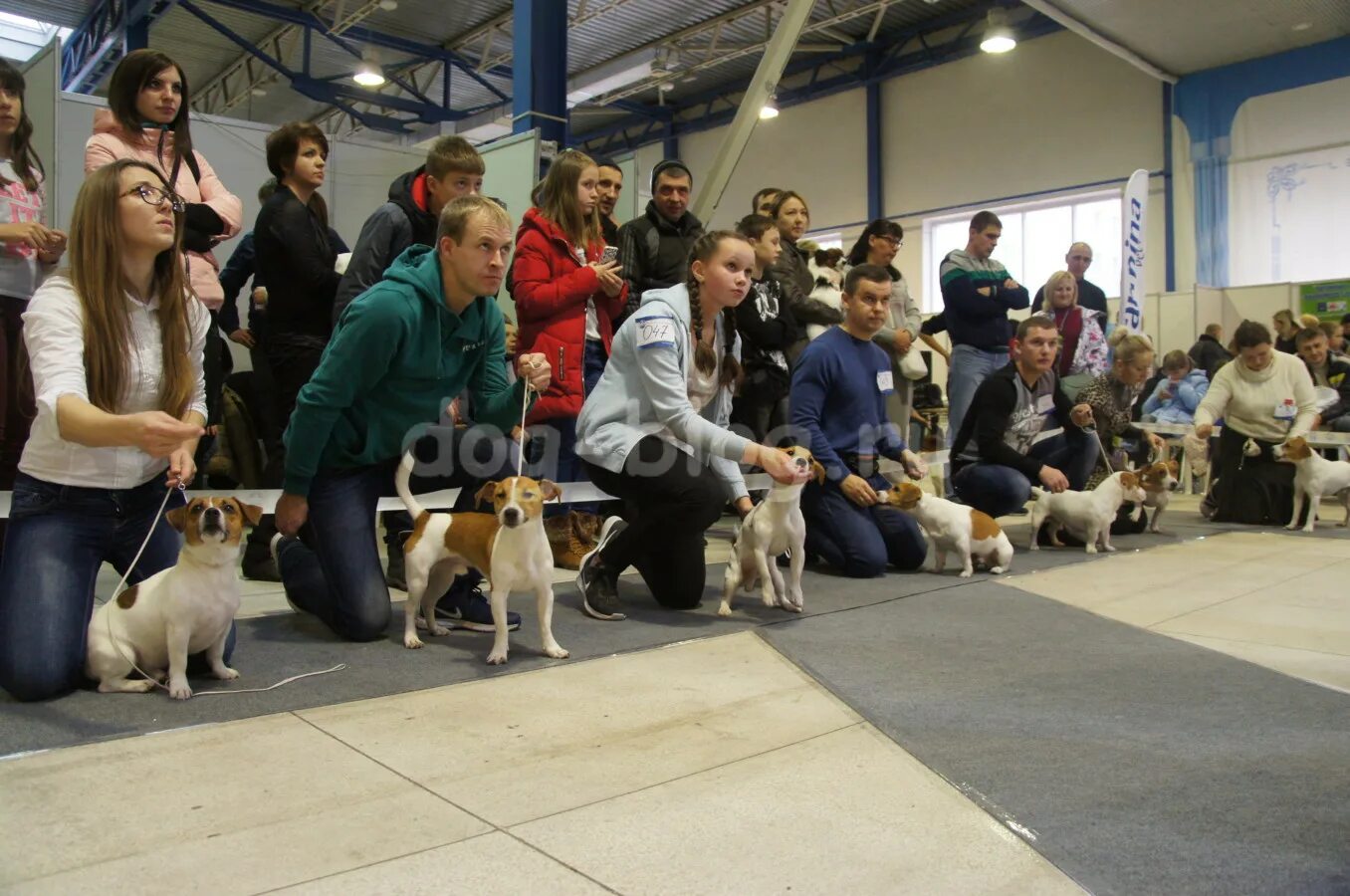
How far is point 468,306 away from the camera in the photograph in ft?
9.82

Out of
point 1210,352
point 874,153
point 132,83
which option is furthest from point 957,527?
point 874,153

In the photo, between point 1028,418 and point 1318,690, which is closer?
point 1318,690

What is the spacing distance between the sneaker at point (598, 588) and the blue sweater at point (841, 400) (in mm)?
1052

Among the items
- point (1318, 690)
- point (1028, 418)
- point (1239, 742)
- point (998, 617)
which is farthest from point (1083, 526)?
point (1239, 742)

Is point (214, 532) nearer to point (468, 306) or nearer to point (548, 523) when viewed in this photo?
point (468, 306)

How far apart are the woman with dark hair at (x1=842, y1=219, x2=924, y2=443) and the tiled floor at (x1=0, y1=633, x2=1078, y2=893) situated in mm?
3207

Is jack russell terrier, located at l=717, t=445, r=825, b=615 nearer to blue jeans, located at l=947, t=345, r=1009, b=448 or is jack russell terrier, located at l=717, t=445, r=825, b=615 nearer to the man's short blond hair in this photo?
the man's short blond hair

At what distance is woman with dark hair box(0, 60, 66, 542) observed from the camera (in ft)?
10.2

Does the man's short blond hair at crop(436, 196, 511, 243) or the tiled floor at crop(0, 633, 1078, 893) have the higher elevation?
the man's short blond hair at crop(436, 196, 511, 243)

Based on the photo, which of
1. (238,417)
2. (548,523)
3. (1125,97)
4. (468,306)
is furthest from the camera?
(1125,97)

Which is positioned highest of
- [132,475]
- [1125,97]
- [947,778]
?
[1125,97]

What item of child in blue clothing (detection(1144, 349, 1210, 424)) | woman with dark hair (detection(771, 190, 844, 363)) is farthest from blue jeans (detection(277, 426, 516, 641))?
child in blue clothing (detection(1144, 349, 1210, 424))

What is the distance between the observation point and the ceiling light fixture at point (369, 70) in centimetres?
1265

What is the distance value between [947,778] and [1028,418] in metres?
3.43
